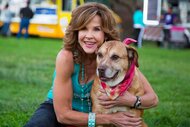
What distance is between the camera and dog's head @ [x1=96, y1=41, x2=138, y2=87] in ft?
16.9

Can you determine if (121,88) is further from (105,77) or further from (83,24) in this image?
(83,24)

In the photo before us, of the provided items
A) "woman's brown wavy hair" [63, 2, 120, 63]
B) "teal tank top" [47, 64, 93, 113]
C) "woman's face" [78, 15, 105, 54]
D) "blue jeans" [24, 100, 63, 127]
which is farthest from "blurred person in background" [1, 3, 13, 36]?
"woman's face" [78, 15, 105, 54]

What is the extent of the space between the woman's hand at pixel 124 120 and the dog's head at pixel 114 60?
31 centimetres

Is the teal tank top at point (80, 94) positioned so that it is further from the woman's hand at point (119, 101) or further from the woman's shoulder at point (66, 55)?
the woman's hand at point (119, 101)

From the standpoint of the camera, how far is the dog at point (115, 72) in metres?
5.15

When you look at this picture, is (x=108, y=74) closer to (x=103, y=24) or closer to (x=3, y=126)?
(x=103, y=24)

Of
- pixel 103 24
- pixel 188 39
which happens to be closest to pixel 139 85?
pixel 103 24

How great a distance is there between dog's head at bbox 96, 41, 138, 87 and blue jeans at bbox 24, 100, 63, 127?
0.79 meters

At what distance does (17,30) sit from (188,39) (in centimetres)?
1025

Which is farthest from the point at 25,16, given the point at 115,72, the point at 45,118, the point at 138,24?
the point at 115,72

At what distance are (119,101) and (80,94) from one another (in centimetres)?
50

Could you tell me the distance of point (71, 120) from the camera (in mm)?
5297

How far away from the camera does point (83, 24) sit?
518 centimetres

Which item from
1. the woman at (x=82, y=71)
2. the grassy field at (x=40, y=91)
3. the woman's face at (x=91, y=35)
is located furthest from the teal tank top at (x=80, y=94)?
the grassy field at (x=40, y=91)
